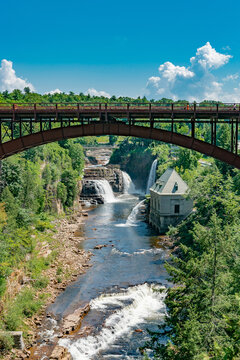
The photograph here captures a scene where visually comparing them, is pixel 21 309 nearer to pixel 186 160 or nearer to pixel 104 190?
pixel 186 160

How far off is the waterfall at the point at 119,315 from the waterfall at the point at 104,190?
46517 mm

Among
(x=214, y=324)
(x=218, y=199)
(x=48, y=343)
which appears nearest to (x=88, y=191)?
(x=218, y=199)

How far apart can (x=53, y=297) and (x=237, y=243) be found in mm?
16432

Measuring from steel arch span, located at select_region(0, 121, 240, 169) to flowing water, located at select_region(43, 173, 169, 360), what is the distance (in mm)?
10442

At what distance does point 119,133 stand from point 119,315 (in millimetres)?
13954

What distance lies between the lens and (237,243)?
25.4 meters

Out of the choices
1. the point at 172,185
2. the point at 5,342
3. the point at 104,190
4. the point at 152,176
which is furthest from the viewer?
the point at 152,176

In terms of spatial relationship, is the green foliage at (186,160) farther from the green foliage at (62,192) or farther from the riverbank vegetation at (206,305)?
the riverbank vegetation at (206,305)

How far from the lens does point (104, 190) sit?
269 feet

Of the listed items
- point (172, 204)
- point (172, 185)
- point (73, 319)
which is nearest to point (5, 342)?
point (73, 319)

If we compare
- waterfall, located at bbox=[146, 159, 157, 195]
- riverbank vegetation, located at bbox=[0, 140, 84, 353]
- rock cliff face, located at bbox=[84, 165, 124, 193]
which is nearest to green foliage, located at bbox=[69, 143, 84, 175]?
rock cliff face, located at bbox=[84, 165, 124, 193]

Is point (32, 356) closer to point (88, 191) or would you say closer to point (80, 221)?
point (80, 221)

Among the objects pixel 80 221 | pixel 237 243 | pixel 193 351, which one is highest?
pixel 237 243

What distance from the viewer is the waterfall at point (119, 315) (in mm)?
25594
